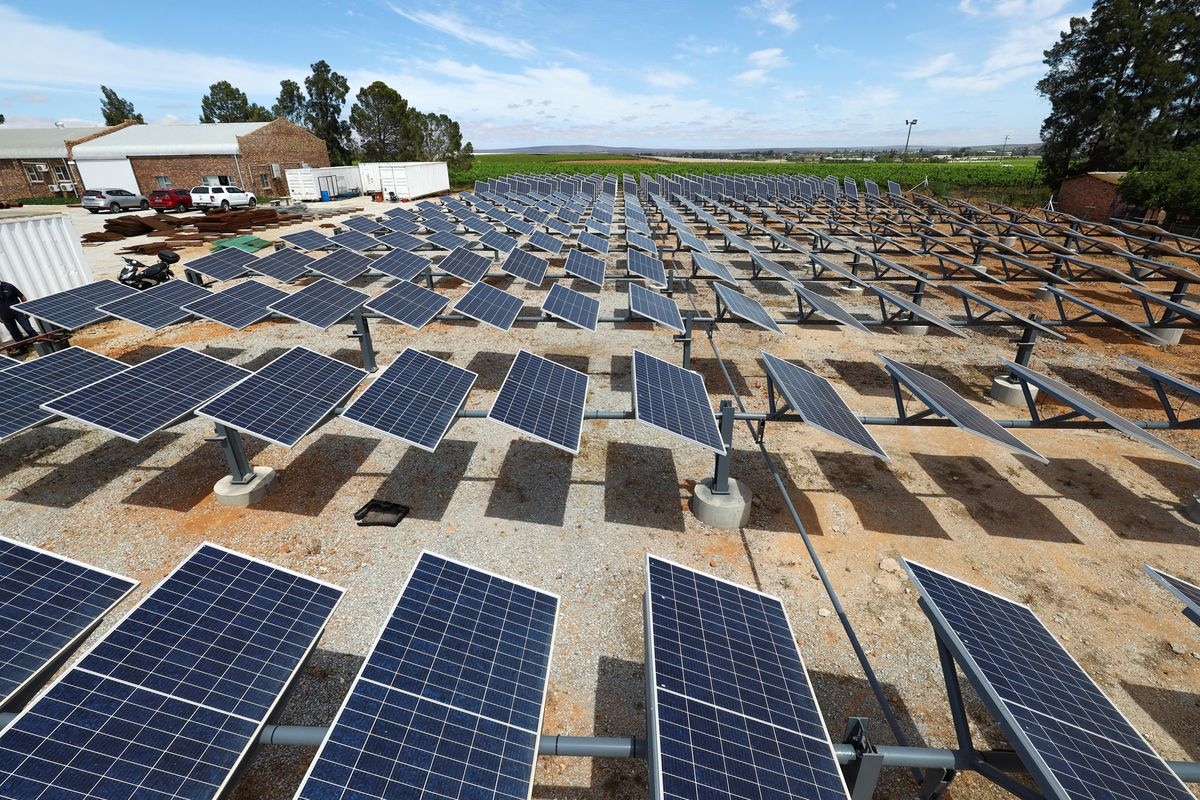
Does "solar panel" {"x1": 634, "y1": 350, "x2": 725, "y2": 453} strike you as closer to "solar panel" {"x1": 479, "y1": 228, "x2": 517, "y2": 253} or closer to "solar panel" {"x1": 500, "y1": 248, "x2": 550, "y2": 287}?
"solar panel" {"x1": 500, "y1": 248, "x2": 550, "y2": 287}

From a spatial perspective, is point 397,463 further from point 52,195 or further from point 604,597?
point 52,195

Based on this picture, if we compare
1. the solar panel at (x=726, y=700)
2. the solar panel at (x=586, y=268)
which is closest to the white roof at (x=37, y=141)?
the solar panel at (x=586, y=268)

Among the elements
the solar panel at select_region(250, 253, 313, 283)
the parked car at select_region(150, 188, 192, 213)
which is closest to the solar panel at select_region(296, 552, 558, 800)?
the solar panel at select_region(250, 253, 313, 283)

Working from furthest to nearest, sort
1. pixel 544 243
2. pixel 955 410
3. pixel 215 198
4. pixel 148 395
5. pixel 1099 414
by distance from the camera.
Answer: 1. pixel 215 198
2. pixel 544 243
3. pixel 148 395
4. pixel 955 410
5. pixel 1099 414

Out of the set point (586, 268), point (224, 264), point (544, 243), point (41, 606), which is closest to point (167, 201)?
point (224, 264)

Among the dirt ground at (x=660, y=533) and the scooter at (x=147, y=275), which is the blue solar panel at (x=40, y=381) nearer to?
the dirt ground at (x=660, y=533)

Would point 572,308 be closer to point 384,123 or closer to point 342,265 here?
point 342,265
